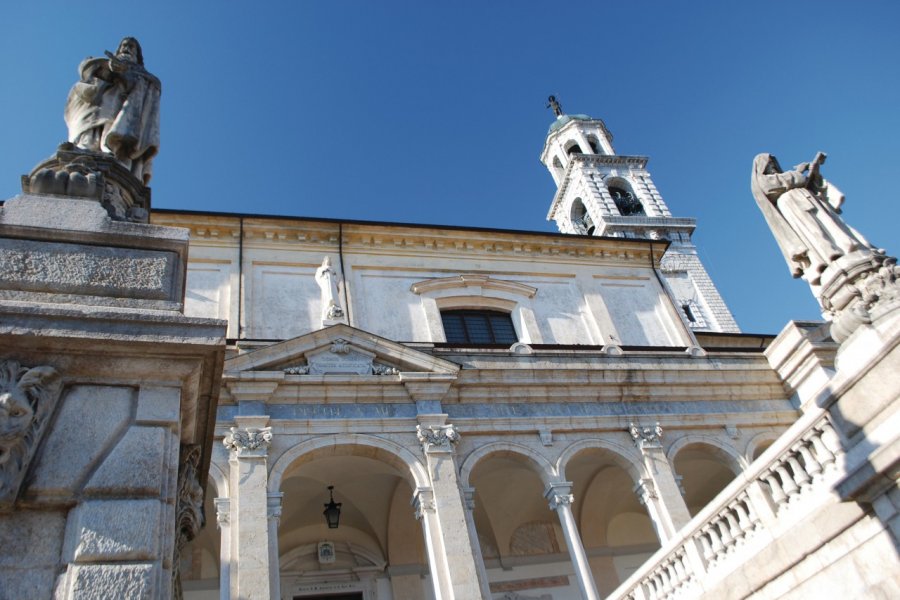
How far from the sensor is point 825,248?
27.6 ft

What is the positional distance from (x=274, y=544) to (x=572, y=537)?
5.33 metres

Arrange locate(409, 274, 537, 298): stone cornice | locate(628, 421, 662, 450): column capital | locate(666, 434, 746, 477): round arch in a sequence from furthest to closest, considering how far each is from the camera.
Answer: locate(409, 274, 537, 298): stone cornice, locate(666, 434, 746, 477): round arch, locate(628, 421, 662, 450): column capital

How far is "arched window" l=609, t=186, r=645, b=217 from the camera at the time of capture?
46.5 m

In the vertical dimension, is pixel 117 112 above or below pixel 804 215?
below

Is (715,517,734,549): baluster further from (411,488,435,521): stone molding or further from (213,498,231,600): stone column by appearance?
(213,498,231,600): stone column

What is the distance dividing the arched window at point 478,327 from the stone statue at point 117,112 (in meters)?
13.1

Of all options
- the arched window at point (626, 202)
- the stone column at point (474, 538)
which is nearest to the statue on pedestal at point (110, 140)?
the stone column at point (474, 538)

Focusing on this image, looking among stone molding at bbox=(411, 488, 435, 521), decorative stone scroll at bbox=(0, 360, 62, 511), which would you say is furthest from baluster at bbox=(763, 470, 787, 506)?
decorative stone scroll at bbox=(0, 360, 62, 511)

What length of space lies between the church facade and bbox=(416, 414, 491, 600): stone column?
0.03 m

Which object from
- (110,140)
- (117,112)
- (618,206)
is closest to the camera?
(110,140)

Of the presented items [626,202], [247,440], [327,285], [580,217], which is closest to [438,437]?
[247,440]

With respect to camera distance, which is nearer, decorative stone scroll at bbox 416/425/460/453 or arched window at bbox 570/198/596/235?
decorative stone scroll at bbox 416/425/460/453

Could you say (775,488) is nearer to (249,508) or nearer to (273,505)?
(273,505)

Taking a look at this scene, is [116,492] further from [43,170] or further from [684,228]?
[684,228]
